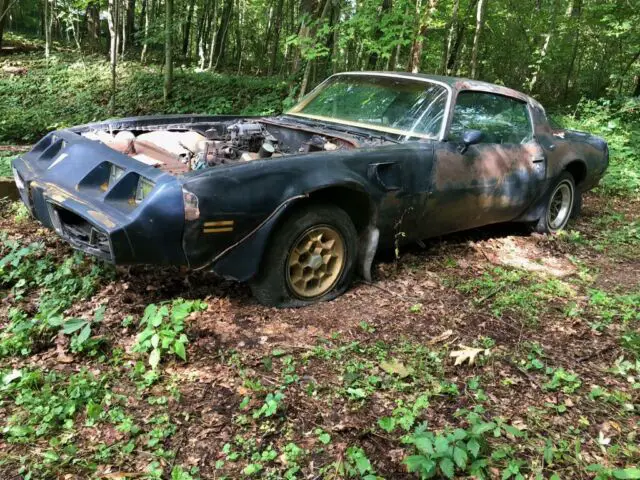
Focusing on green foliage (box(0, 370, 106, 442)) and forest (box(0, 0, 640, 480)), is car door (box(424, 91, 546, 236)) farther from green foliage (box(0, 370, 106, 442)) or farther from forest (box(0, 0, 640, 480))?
green foliage (box(0, 370, 106, 442))

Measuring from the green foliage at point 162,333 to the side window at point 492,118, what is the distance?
8.30ft

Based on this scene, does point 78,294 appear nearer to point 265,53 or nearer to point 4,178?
point 4,178

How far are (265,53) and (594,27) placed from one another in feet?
40.6

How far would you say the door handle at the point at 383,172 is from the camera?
11.9 ft

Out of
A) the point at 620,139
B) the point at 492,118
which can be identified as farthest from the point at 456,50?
the point at 492,118

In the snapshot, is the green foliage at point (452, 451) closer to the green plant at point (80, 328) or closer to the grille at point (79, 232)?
the green plant at point (80, 328)

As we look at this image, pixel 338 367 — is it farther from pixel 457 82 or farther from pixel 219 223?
pixel 457 82

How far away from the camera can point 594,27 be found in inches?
652

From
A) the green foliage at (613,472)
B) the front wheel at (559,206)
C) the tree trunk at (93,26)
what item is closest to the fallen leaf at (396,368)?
the green foliage at (613,472)

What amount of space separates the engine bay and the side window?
39.5 inches

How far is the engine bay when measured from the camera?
3.70 metres

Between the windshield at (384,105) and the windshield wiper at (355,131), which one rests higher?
the windshield at (384,105)

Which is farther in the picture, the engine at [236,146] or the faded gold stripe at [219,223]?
the engine at [236,146]

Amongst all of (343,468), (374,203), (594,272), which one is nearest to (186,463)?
(343,468)
